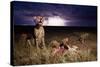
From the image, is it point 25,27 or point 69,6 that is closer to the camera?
point 25,27

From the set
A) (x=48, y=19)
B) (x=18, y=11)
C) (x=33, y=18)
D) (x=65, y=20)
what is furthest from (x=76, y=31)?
(x=18, y=11)

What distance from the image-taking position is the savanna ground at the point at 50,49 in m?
2.32

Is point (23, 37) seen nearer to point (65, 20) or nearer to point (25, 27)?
point (25, 27)

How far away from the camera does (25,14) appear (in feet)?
7.73

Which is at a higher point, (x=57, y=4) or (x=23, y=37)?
(x=57, y=4)

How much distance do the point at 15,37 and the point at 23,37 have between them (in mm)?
92

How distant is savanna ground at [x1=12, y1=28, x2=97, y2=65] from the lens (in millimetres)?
2324

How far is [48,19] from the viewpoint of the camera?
2469 millimetres

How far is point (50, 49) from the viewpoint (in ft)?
8.06
